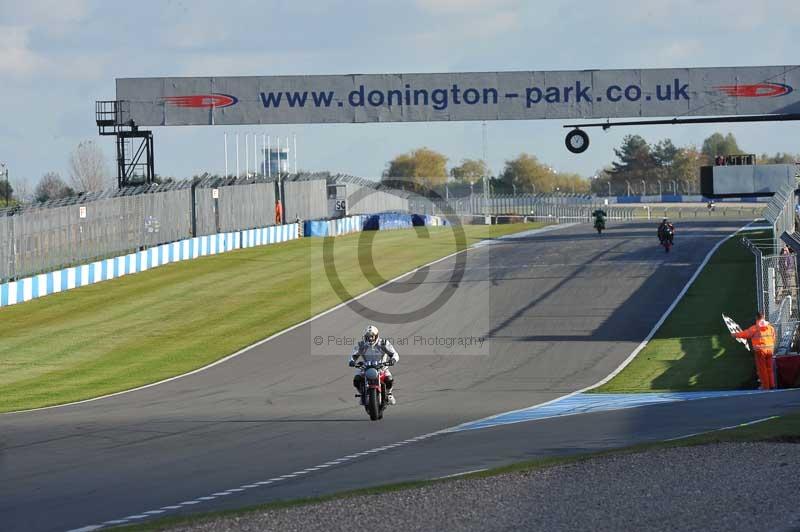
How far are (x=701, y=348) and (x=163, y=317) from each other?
15.7 m

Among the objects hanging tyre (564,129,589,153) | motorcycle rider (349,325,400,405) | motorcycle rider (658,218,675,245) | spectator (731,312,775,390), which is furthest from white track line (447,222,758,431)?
hanging tyre (564,129,589,153)

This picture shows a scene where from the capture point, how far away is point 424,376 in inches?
934

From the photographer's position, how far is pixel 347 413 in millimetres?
18688

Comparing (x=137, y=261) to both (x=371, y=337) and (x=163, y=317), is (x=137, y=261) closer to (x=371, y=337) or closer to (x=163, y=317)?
(x=163, y=317)

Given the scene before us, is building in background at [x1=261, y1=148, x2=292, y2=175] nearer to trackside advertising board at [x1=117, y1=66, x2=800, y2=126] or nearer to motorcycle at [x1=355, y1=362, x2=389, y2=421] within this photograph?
trackside advertising board at [x1=117, y1=66, x2=800, y2=126]

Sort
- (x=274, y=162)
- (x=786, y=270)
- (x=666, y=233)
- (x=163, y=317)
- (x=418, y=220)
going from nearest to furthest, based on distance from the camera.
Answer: (x=786, y=270) → (x=163, y=317) → (x=666, y=233) → (x=418, y=220) → (x=274, y=162)

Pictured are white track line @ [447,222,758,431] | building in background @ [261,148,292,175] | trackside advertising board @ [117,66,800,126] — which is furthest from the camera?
building in background @ [261,148,292,175]

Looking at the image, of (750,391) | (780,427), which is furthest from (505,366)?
(780,427)

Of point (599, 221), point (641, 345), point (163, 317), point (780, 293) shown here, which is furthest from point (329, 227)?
point (780, 293)

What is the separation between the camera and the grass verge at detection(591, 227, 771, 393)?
870 inches

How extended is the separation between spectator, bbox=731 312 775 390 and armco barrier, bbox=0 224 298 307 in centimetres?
2280

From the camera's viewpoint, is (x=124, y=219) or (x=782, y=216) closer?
(x=782, y=216)

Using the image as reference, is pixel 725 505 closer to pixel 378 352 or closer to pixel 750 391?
pixel 378 352

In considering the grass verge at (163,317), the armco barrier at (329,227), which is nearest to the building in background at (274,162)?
the armco barrier at (329,227)
